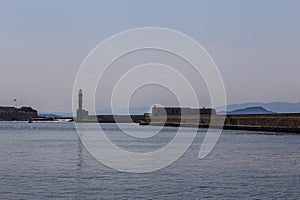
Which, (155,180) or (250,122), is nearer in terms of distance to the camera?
(155,180)

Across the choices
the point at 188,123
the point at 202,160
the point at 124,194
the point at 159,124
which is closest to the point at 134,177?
the point at 124,194

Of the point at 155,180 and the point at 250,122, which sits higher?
the point at 250,122

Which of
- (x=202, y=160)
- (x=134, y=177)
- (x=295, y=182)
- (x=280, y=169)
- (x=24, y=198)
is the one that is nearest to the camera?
(x=24, y=198)

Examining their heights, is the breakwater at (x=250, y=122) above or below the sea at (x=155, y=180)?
above

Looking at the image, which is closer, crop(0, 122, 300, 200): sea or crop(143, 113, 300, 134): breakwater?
crop(0, 122, 300, 200): sea

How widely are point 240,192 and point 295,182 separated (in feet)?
14.1

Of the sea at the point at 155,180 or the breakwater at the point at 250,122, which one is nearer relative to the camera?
the sea at the point at 155,180

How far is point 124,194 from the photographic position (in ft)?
75.4

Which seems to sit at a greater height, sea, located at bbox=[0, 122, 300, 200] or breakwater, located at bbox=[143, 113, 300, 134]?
breakwater, located at bbox=[143, 113, 300, 134]

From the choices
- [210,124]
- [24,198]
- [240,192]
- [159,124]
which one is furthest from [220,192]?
[159,124]

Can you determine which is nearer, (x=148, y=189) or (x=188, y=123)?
(x=148, y=189)

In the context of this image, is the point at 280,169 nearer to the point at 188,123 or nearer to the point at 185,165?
the point at 185,165

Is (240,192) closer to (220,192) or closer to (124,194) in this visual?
(220,192)

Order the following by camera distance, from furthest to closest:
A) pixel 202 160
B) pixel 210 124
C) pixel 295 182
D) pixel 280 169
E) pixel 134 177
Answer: pixel 210 124
pixel 202 160
pixel 280 169
pixel 134 177
pixel 295 182
